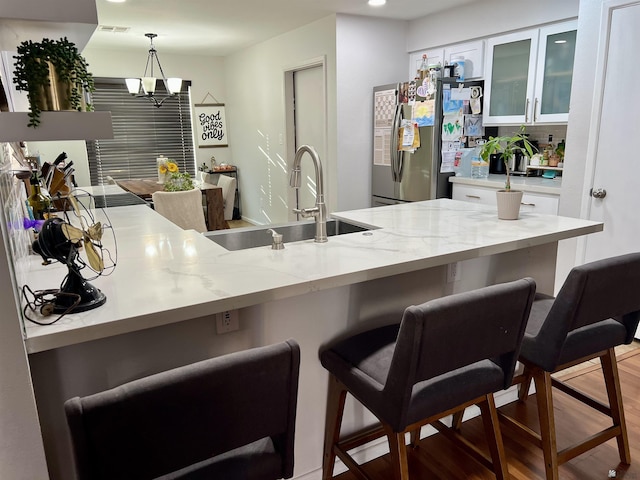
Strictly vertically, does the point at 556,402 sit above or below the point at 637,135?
below

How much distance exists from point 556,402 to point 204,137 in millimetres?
5894

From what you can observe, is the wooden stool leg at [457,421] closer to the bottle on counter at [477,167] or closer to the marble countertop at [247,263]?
the marble countertop at [247,263]

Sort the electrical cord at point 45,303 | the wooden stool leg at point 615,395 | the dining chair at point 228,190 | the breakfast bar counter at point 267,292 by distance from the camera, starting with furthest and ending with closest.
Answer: the dining chair at point 228,190 < the wooden stool leg at point 615,395 < the breakfast bar counter at point 267,292 < the electrical cord at point 45,303

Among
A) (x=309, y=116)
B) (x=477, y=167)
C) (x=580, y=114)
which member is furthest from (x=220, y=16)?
(x=580, y=114)

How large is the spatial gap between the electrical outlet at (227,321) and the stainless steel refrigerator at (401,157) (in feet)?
9.17

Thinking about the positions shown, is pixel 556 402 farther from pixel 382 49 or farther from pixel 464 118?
pixel 382 49

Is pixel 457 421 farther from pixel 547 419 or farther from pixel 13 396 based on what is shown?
pixel 13 396

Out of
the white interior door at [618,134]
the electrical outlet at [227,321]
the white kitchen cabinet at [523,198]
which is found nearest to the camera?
the electrical outlet at [227,321]

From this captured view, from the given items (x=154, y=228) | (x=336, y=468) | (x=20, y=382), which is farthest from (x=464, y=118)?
(x=20, y=382)

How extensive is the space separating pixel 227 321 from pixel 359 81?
11.6 feet

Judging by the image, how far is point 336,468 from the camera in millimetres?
1881

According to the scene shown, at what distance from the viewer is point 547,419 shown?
171 centimetres

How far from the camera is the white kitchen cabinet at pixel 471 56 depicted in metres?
3.99

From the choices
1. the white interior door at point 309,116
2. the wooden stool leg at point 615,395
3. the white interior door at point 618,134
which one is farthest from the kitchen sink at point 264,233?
the white interior door at point 309,116
